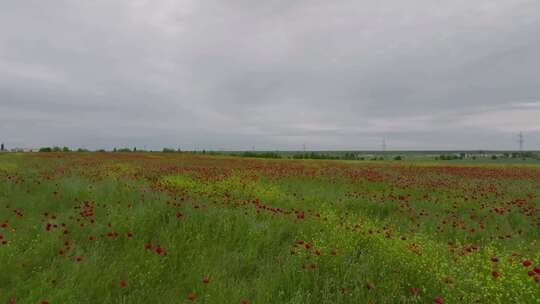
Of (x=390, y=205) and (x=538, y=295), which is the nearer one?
(x=538, y=295)

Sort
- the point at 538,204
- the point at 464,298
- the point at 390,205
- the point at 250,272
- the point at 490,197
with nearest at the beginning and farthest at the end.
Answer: the point at 464,298 < the point at 250,272 < the point at 390,205 < the point at 538,204 < the point at 490,197

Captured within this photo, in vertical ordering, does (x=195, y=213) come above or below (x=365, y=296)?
above

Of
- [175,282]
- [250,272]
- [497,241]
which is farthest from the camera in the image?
[497,241]

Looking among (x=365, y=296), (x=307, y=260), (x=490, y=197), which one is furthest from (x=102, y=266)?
(x=490, y=197)

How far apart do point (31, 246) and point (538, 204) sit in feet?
35.8

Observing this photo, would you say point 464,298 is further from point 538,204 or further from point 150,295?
point 538,204

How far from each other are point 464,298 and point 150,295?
2.95 metres

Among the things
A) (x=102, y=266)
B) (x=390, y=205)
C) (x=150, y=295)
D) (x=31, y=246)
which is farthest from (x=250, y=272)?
(x=390, y=205)

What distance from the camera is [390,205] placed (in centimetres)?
695

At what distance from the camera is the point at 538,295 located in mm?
2672

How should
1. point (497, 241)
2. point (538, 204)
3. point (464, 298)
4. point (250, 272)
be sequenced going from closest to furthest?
point (464, 298) → point (250, 272) → point (497, 241) → point (538, 204)

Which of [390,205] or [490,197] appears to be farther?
[490,197]

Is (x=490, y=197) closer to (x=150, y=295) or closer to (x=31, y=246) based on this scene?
(x=150, y=295)

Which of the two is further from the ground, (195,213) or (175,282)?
(195,213)
